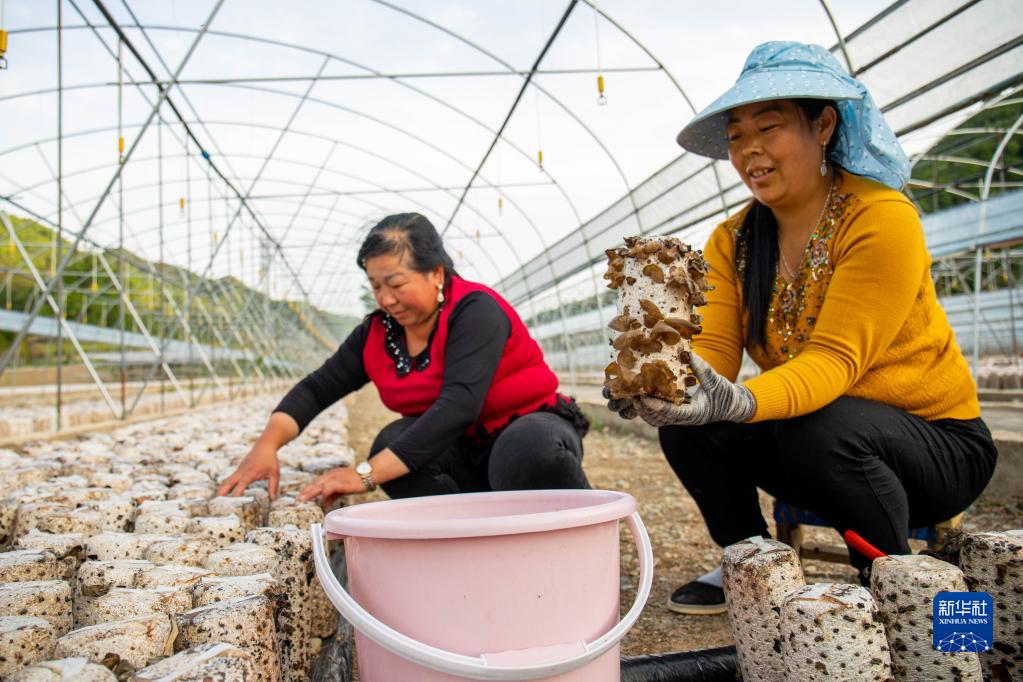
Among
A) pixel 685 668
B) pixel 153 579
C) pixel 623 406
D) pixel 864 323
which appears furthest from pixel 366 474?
pixel 864 323

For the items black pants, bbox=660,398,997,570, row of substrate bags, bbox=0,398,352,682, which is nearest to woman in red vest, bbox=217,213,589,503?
row of substrate bags, bbox=0,398,352,682

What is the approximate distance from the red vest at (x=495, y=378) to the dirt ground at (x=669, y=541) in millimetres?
600

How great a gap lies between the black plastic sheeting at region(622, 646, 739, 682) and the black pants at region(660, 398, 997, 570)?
39 centimetres

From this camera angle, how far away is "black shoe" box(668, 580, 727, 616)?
1.85 metres

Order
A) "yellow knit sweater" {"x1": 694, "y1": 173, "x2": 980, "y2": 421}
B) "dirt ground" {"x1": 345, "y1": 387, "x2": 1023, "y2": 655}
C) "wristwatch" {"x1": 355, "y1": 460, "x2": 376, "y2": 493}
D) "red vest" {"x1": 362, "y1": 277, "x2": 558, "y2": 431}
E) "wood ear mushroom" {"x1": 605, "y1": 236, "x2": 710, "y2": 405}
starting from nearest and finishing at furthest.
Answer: "wood ear mushroom" {"x1": 605, "y1": 236, "x2": 710, "y2": 405}, "yellow knit sweater" {"x1": 694, "y1": 173, "x2": 980, "y2": 421}, "dirt ground" {"x1": 345, "y1": 387, "x2": 1023, "y2": 655}, "wristwatch" {"x1": 355, "y1": 460, "x2": 376, "y2": 493}, "red vest" {"x1": 362, "y1": 277, "x2": 558, "y2": 431}

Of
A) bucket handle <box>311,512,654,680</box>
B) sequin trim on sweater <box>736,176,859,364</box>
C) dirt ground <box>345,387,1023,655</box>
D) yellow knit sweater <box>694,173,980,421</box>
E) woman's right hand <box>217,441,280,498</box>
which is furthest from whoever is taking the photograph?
woman's right hand <box>217,441,280,498</box>

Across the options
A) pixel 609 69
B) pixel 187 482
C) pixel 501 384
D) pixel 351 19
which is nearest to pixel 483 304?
pixel 501 384

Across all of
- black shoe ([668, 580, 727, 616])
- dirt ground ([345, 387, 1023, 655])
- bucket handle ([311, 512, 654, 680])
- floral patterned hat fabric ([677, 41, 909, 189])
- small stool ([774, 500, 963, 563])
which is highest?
floral patterned hat fabric ([677, 41, 909, 189])

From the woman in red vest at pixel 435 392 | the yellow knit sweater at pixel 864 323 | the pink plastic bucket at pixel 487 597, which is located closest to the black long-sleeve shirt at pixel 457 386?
the woman in red vest at pixel 435 392

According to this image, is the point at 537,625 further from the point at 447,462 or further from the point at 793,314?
the point at 447,462

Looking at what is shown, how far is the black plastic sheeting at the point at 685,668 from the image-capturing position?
1.36 meters

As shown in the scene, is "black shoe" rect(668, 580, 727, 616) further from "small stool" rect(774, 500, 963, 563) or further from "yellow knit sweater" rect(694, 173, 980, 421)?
"yellow knit sweater" rect(694, 173, 980, 421)

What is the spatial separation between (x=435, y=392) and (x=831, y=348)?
119 centimetres

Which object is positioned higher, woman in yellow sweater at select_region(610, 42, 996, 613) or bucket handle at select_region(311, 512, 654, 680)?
woman in yellow sweater at select_region(610, 42, 996, 613)
